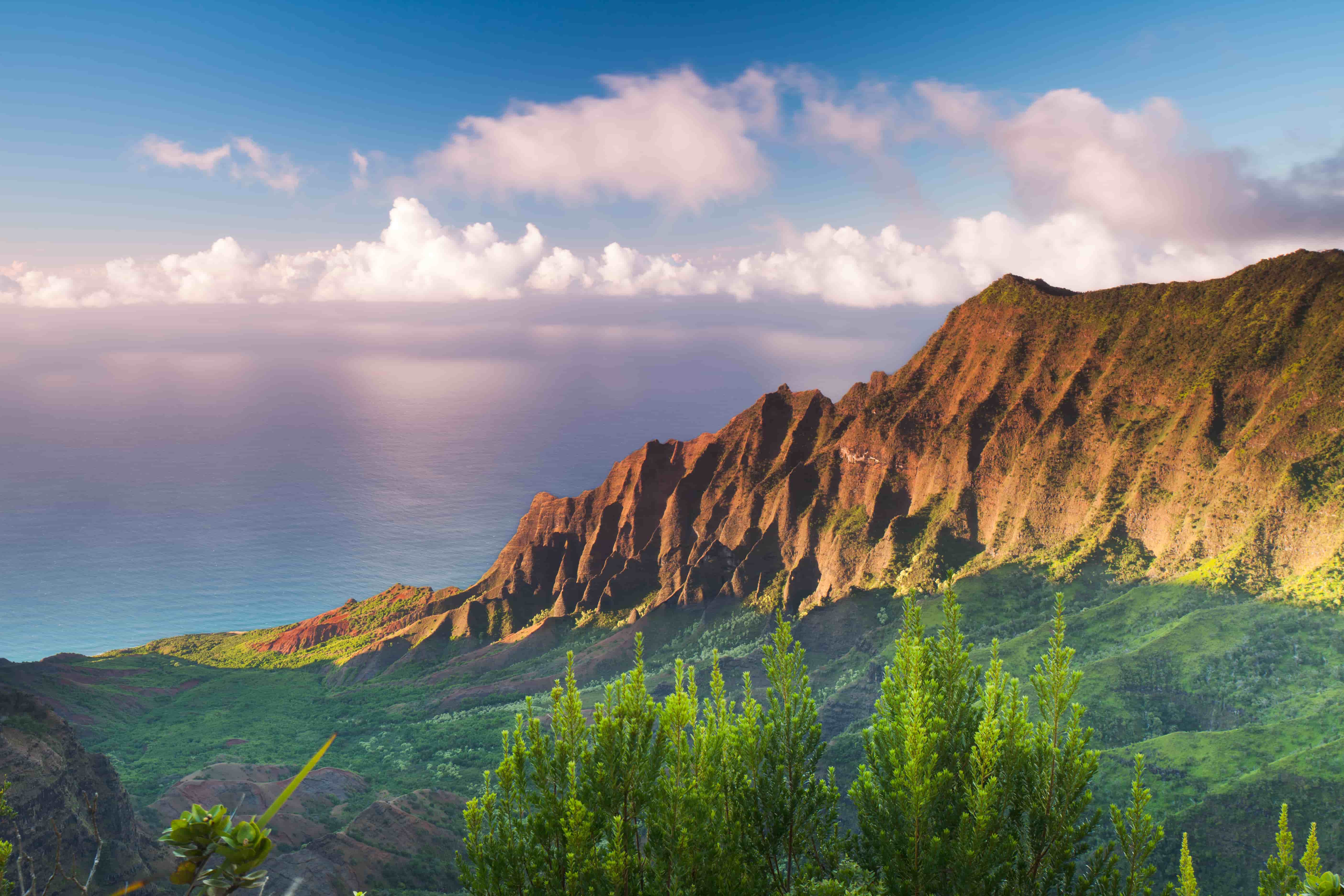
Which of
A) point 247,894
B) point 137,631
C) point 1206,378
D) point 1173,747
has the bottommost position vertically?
A: point 137,631

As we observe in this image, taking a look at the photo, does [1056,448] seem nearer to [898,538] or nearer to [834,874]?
[898,538]

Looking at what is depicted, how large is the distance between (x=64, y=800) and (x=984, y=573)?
87.0 meters

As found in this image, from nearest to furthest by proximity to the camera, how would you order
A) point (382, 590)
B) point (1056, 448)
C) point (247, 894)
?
1. point (247, 894)
2. point (1056, 448)
3. point (382, 590)

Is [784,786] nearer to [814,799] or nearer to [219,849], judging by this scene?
[814,799]

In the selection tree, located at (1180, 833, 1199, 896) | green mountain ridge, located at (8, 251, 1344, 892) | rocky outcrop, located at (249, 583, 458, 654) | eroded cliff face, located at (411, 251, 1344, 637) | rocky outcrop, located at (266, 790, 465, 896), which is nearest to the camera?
tree, located at (1180, 833, 1199, 896)

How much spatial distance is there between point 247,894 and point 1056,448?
96092 millimetres

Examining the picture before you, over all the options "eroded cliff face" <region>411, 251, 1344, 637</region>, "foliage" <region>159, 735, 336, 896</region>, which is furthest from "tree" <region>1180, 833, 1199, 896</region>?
"eroded cliff face" <region>411, 251, 1344, 637</region>

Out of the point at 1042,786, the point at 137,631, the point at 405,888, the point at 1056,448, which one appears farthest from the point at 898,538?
the point at 137,631

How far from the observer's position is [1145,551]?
7912cm

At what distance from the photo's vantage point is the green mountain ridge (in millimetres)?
61719

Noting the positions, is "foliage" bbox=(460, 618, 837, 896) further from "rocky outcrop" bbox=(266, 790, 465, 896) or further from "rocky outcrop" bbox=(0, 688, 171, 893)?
"rocky outcrop" bbox=(0, 688, 171, 893)

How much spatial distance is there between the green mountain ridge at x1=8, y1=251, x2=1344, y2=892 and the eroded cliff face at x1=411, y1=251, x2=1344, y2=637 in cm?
31

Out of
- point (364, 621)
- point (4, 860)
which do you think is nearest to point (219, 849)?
point (4, 860)

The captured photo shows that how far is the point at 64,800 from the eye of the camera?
48.8m
